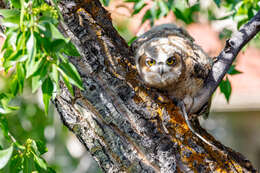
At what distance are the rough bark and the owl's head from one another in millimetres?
466

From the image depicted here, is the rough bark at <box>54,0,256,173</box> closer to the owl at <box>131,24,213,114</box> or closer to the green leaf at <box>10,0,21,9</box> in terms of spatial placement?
the owl at <box>131,24,213,114</box>

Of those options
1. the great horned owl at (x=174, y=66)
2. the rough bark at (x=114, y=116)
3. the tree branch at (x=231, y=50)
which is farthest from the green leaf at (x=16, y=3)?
the tree branch at (x=231, y=50)

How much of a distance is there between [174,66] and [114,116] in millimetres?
749

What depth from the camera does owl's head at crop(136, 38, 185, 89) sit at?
2469 millimetres

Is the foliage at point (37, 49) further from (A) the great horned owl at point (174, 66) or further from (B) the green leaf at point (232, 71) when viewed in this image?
(B) the green leaf at point (232, 71)

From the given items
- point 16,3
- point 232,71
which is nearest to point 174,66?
point 232,71

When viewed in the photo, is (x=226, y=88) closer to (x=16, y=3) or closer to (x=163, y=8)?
(x=163, y=8)

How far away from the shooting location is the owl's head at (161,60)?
2.47 metres

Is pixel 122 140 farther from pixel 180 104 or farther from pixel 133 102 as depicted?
pixel 180 104

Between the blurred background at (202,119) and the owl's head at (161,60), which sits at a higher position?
the owl's head at (161,60)

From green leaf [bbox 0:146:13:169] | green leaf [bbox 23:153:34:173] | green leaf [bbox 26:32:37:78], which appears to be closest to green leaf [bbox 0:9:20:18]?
green leaf [bbox 26:32:37:78]

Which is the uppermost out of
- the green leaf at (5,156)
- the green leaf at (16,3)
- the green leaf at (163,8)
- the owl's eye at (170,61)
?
the green leaf at (16,3)

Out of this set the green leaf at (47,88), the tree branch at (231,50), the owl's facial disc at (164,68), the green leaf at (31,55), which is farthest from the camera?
the owl's facial disc at (164,68)

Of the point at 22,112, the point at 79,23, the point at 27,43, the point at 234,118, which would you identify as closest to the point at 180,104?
the point at 79,23
